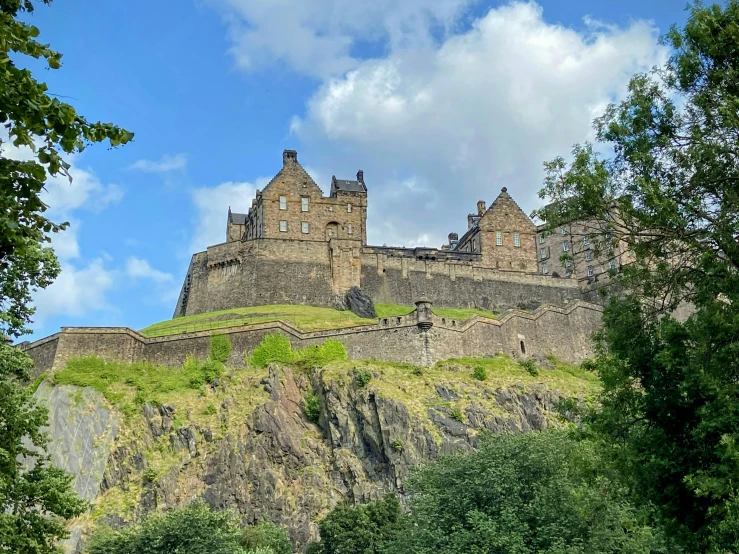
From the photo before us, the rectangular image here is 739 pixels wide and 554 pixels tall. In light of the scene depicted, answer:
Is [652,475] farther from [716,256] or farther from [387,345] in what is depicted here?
[387,345]

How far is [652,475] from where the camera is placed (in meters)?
17.7

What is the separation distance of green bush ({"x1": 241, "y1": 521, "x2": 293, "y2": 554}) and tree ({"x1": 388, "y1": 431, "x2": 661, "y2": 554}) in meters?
9.74

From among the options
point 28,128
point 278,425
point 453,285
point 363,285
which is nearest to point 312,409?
point 278,425

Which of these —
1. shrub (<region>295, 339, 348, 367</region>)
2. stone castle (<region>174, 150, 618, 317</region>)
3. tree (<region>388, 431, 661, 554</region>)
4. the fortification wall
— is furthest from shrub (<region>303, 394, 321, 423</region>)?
the fortification wall

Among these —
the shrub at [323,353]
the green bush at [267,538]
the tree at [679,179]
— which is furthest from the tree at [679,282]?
the shrub at [323,353]

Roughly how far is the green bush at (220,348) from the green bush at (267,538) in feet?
47.8

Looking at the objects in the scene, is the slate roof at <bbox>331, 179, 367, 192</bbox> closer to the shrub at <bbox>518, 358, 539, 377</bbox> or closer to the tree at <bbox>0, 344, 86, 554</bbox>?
the shrub at <bbox>518, 358, 539, 377</bbox>

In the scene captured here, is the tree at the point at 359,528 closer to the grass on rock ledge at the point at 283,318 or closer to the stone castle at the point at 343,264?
the grass on rock ledge at the point at 283,318

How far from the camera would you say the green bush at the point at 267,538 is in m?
42.5

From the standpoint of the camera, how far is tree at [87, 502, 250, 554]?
3691 centimetres

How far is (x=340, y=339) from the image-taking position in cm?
5703

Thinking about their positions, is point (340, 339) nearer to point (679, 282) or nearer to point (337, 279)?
point (337, 279)

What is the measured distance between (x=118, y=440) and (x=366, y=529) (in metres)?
16.7

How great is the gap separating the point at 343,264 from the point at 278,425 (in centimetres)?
A: 2357
